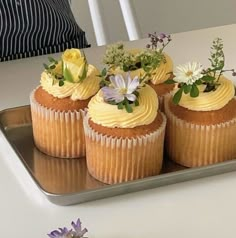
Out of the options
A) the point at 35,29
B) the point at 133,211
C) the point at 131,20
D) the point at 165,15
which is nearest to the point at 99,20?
the point at 131,20

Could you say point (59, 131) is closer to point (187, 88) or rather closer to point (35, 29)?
point (187, 88)

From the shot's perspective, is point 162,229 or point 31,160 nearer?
point 162,229

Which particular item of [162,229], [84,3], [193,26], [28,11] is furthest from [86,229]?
[193,26]

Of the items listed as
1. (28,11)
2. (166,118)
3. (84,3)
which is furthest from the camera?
(84,3)

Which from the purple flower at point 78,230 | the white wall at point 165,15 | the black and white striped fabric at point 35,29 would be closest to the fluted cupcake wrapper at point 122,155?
the purple flower at point 78,230

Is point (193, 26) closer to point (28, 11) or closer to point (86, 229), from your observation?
point (28, 11)

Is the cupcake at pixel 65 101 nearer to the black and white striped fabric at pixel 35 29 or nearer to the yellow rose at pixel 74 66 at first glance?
the yellow rose at pixel 74 66

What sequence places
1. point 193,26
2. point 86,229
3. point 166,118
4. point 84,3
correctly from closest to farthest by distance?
point 86,229 → point 166,118 → point 84,3 → point 193,26
